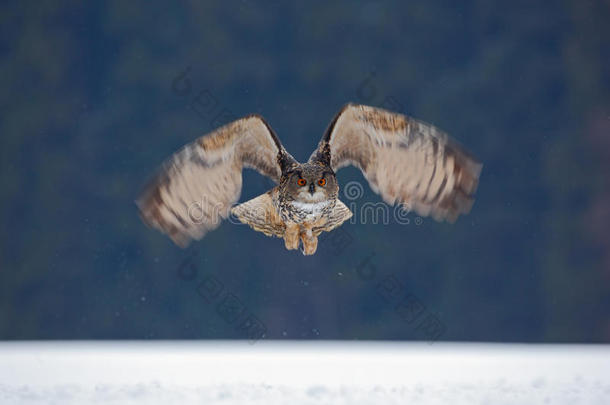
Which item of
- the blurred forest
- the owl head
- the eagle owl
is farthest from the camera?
the blurred forest

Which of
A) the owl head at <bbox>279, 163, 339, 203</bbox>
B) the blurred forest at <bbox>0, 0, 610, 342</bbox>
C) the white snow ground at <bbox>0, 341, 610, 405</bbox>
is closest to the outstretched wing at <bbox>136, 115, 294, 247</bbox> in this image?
the owl head at <bbox>279, 163, 339, 203</bbox>

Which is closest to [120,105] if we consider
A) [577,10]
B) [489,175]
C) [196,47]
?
[196,47]

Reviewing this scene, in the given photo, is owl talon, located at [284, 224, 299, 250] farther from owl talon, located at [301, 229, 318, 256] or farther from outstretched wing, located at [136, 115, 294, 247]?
outstretched wing, located at [136, 115, 294, 247]

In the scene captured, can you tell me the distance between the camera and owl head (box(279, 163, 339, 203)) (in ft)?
9.80

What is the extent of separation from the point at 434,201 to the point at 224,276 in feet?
10.3

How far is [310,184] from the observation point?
299cm

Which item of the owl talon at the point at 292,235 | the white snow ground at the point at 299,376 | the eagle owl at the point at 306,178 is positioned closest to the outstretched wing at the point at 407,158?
the eagle owl at the point at 306,178

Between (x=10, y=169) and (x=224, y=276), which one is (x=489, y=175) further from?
(x=10, y=169)

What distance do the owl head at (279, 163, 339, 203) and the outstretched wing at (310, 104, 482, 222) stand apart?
0.56ft

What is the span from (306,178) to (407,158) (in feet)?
2.25

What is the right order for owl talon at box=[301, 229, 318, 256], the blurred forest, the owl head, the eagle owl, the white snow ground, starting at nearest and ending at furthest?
1. the white snow ground
2. the owl head
3. the eagle owl
4. owl talon at box=[301, 229, 318, 256]
5. the blurred forest

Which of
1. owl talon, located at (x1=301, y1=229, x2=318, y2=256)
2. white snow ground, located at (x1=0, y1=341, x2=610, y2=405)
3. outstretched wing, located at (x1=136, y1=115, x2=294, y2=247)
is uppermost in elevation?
outstretched wing, located at (x1=136, y1=115, x2=294, y2=247)

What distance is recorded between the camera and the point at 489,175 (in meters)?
5.87

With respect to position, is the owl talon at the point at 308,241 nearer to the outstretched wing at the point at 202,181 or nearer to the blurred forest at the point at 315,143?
the outstretched wing at the point at 202,181
